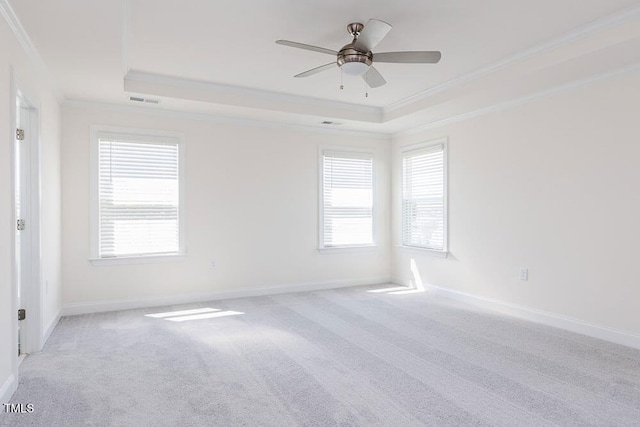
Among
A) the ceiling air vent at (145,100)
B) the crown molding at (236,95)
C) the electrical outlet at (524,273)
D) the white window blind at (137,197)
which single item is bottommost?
the electrical outlet at (524,273)

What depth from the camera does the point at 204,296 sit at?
5.16m

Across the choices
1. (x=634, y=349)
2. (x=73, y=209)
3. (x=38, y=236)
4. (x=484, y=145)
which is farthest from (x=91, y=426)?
(x=484, y=145)

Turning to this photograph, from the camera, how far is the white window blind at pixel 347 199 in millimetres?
6059

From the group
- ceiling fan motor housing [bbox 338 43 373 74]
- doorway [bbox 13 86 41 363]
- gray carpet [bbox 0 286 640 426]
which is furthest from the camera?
doorway [bbox 13 86 41 363]

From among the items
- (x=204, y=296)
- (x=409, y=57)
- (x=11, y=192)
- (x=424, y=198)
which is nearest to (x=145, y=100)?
(x=11, y=192)

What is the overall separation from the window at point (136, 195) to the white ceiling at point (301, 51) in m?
0.50

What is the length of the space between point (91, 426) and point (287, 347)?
1615 millimetres

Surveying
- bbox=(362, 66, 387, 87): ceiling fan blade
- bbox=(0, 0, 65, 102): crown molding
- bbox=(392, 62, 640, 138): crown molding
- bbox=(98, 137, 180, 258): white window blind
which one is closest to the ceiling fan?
bbox=(362, 66, 387, 87): ceiling fan blade

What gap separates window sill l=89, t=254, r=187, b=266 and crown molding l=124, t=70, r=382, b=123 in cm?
194

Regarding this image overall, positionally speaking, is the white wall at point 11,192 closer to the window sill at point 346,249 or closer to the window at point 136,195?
the window at point 136,195

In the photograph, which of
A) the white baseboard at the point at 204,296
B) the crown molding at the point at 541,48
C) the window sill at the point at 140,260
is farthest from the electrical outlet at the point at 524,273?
the window sill at the point at 140,260

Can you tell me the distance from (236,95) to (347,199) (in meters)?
2.40

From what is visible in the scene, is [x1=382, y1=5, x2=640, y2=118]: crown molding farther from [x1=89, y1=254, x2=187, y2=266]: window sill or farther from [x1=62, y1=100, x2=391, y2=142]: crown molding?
[x1=89, y1=254, x2=187, y2=266]: window sill

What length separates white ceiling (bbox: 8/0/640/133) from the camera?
111 inches
